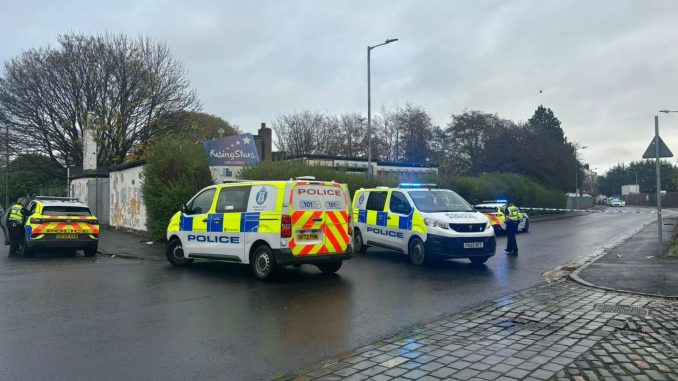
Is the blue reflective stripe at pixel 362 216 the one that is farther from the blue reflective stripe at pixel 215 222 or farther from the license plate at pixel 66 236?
the license plate at pixel 66 236

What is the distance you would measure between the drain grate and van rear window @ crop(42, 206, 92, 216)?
524 inches

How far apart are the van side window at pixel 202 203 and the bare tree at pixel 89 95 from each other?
23.8m

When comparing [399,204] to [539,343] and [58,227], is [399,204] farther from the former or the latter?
[58,227]

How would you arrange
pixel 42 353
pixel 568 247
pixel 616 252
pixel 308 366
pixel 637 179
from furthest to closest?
pixel 637 179 → pixel 568 247 → pixel 616 252 → pixel 42 353 → pixel 308 366

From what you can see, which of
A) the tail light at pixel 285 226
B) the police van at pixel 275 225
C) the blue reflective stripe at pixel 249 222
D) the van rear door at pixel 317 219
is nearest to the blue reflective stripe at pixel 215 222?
the police van at pixel 275 225

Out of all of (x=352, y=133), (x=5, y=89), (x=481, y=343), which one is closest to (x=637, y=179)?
(x=352, y=133)

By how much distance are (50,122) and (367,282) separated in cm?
2962

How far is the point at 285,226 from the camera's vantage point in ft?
31.6

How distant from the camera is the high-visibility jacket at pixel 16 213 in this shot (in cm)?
1480

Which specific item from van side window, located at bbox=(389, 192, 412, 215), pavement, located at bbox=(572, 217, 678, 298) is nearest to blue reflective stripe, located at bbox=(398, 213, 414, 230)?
van side window, located at bbox=(389, 192, 412, 215)

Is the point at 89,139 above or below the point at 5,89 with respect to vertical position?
below

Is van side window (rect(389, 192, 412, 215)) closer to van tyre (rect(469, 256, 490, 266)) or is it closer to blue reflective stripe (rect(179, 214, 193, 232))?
van tyre (rect(469, 256, 490, 266))

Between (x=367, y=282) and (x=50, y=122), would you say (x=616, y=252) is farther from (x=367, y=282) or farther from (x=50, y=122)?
(x=50, y=122)

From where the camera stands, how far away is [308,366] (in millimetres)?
4996
